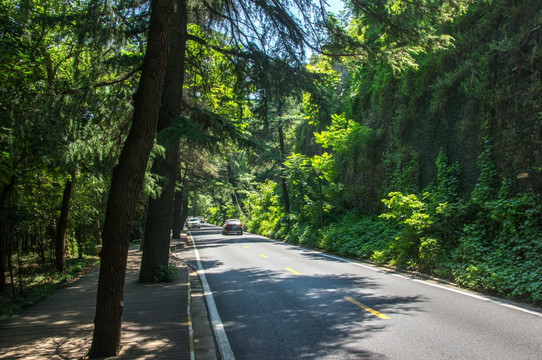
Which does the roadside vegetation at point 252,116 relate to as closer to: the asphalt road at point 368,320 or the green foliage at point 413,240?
the green foliage at point 413,240

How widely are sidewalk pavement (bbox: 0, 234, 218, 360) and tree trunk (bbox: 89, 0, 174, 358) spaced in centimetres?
38

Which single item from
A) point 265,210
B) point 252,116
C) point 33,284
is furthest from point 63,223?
point 265,210

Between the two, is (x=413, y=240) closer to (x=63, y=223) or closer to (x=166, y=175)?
(x=166, y=175)

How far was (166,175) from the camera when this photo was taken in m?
11.1

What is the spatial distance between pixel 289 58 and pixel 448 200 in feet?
24.2

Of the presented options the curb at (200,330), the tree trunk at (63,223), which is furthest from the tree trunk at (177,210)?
the curb at (200,330)

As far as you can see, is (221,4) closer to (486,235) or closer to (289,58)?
(289,58)

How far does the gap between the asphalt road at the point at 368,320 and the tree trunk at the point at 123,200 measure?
64.5 inches

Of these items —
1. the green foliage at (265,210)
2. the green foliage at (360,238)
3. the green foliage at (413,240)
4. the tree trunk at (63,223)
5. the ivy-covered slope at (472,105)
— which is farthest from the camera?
the green foliage at (265,210)

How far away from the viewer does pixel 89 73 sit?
336 inches

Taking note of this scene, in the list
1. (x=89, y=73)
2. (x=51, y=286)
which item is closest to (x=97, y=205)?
(x=51, y=286)

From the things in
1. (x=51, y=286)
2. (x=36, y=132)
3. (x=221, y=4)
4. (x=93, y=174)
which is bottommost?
(x=51, y=286)

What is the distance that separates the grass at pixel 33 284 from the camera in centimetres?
848

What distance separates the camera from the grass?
8.48 metres
